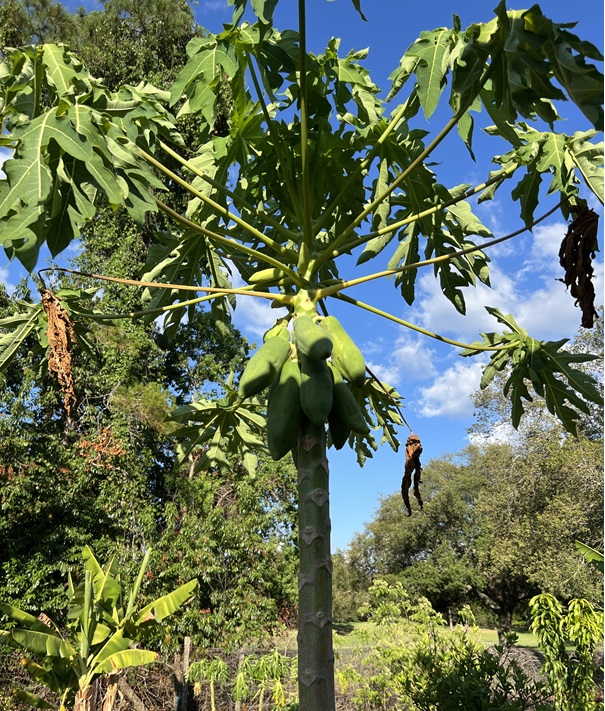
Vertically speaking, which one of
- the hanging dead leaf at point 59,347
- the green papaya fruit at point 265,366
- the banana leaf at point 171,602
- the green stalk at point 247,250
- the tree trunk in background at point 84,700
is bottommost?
the tree trunk in background at point 84,700

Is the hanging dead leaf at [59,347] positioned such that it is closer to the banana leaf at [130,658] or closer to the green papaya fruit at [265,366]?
the green papaya fruit at [265,366]

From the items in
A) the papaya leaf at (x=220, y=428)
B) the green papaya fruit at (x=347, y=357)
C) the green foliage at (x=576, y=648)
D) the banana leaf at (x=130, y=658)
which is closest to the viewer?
the green papaya fruit at (x=347, y=357)

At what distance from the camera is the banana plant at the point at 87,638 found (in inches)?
215

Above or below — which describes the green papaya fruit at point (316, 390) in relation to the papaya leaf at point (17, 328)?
below

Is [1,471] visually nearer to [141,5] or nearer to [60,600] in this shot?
[60,600]

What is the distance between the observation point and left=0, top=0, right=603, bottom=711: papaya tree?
1607 millimetres

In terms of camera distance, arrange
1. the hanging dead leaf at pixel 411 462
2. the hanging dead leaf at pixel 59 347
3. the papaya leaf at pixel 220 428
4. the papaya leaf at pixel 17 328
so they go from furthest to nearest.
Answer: the papaya leaf at pixel 220 428 → the papaya leaf at pixel 17 328 → the hanging dead leaf at pixel 411 462 → the hanging dead leaf at pixel 59 347

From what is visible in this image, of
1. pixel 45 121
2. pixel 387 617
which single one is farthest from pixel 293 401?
pixel 387 617

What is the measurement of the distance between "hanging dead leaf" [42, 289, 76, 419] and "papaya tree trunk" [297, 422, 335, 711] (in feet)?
2.93

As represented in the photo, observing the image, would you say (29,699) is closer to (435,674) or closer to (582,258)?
(435,674)

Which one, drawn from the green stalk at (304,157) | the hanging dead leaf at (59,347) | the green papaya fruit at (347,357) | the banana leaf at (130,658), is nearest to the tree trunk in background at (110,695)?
the banana leaf at (130,658)

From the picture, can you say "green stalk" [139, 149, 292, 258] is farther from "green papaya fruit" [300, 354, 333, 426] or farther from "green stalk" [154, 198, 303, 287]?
"green papaya fruit" [300, 354, 333, 426]

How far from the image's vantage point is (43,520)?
28.3ft

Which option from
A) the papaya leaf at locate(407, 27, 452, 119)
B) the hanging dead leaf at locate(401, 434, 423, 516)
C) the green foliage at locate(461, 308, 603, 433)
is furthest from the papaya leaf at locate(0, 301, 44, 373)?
the green foliage at locate(461, 308, 603, 433)
